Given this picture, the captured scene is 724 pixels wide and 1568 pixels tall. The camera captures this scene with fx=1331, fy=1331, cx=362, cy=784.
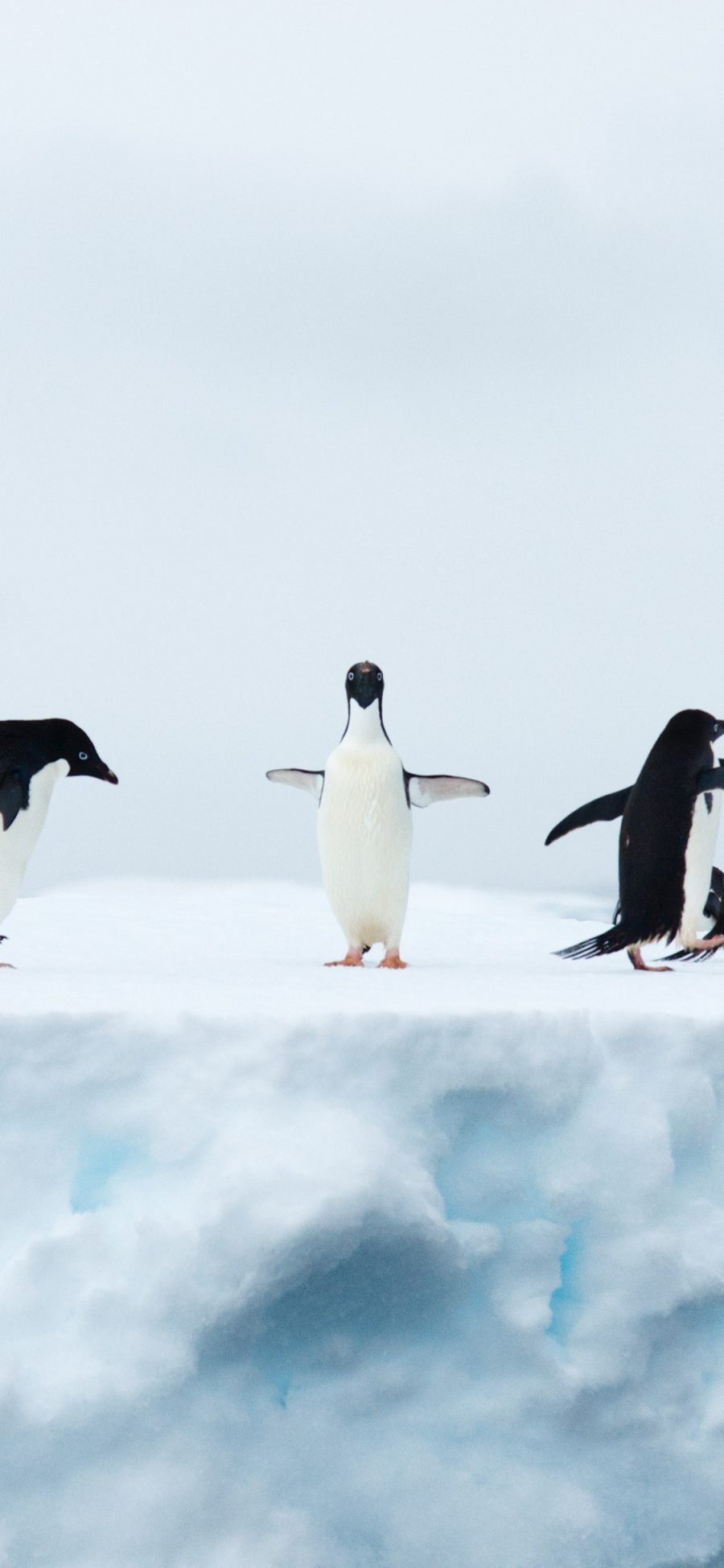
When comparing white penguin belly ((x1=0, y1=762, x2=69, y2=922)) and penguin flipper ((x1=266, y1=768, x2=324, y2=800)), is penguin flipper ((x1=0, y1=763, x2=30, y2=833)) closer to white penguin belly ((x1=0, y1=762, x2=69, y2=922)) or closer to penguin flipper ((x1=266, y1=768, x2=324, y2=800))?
white penguin belly ((x1=0, y1=762, x2=69, y2=922))

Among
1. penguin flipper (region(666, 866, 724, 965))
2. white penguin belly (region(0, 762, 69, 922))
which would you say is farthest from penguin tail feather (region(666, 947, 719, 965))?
white penguin belly (region(0, 762, 69, 922))

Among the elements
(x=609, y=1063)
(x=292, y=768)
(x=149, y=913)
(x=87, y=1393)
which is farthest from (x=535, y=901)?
(x=87, y=1393)

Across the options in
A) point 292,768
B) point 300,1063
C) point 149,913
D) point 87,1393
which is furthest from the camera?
point 149,913

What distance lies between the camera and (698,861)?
13.3 ft

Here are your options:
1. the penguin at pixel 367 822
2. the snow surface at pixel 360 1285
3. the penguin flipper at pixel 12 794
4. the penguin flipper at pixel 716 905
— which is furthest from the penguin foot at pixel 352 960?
the snow surface at pixel 360 1285

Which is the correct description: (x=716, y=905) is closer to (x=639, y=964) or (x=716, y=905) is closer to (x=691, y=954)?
(x=691, y=954)

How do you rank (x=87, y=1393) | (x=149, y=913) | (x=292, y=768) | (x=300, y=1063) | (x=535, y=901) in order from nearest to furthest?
(x=87, y=1393), (x=300, y=1063), (x=292, y=768), (x=149, y=913), (x=535, y=901)

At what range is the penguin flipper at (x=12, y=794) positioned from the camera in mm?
3578

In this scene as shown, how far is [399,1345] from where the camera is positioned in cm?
232

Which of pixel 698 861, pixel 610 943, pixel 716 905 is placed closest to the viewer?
pixel 610 943

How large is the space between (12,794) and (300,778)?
2.96 ft

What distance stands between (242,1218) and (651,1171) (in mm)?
743

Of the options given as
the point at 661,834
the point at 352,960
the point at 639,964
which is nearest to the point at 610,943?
the point at 639,964

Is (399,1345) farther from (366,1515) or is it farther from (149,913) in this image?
(149,913)
